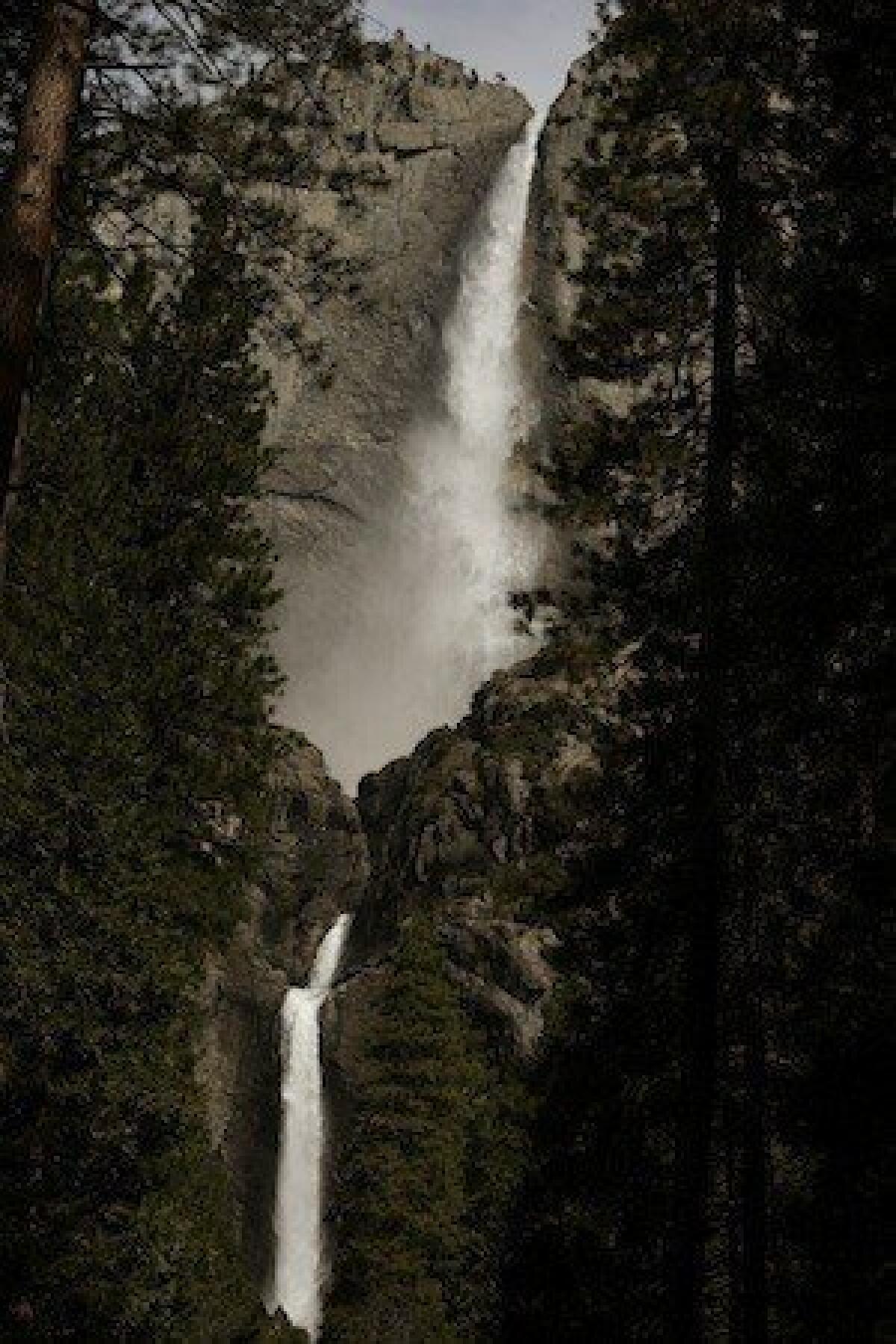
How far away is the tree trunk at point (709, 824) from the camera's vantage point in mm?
8727

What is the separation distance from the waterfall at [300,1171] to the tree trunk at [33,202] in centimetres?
3914

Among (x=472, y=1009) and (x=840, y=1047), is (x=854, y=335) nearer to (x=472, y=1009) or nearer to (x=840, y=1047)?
(x=840, y=1047)

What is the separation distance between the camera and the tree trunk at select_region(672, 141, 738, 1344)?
8727 mm

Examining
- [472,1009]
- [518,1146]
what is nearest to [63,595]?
[518,1146]

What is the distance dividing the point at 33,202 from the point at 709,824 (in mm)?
6256

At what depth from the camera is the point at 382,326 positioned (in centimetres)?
8062

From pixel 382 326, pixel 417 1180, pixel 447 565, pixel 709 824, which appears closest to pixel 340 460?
pixel 382 326

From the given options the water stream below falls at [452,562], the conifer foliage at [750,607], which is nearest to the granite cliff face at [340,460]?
the water stream below falls at [452,562]

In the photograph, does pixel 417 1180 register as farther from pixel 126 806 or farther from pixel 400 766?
pixel 400 766

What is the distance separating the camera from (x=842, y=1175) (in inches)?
356

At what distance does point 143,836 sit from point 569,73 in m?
82.0

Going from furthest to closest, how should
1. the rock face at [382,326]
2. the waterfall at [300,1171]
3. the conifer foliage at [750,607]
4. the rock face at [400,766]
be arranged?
the rock face at [382,326] → the waterfall at [300,1171] → the rock face at [400,766] → the conifer foliage at [750,607]

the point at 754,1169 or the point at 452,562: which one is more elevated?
the point at 452,562

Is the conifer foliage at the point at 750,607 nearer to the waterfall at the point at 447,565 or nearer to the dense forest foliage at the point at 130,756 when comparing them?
the dense forest foliage at the point at 130,756
